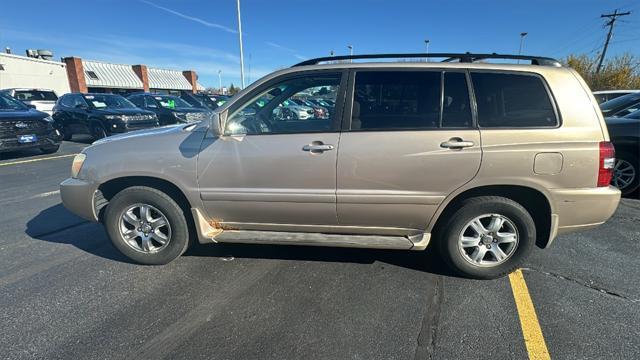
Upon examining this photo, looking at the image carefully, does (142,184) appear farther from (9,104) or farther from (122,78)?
(122,78)

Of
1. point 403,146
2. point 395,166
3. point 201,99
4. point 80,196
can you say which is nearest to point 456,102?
point 403,146

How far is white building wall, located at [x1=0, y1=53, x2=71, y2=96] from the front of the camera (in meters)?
23.5

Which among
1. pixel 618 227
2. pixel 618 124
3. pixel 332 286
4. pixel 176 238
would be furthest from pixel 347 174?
pixel 618 124

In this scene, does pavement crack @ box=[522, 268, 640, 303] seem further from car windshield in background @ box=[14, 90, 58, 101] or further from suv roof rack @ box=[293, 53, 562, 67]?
car windshield in background @ box=[14, 90, 58, 101]

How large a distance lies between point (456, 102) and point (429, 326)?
1737 mm

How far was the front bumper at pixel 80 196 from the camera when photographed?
324 centimetres

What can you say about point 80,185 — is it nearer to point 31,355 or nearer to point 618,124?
point 31,355

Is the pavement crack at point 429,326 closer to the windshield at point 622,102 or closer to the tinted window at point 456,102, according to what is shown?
the tinted window at point 456,102

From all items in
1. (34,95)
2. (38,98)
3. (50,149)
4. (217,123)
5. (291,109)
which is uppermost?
(34,95)

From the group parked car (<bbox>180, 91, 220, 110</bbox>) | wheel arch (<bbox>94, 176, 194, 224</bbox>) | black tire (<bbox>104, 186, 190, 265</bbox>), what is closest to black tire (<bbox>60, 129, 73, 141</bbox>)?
parked car (<bbox>180, 91, 220, 110</bbox>)

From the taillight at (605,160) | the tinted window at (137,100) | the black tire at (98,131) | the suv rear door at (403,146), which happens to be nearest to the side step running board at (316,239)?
the suv rear door at (403,146)

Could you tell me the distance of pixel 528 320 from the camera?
248cm

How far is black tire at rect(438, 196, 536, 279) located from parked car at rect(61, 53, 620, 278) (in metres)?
0.01

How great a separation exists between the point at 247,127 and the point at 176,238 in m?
1.22
